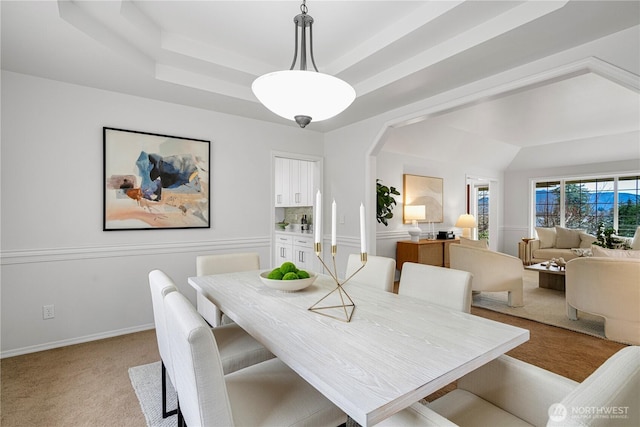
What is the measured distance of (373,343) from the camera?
3.70 feet

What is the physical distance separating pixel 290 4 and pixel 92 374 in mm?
2987

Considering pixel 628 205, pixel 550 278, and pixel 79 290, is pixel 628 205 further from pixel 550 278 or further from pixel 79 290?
pixel 79 290

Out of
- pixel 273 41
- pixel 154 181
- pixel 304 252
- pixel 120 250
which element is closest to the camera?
pixel 273 41

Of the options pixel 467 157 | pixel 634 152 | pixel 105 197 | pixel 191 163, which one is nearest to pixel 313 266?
pixel 191 163

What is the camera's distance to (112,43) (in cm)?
222

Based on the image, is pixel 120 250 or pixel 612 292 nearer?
pixel 612 292

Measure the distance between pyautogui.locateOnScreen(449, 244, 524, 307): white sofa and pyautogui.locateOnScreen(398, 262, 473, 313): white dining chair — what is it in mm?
Answer: 2213

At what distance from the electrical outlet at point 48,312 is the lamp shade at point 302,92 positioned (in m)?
2.68

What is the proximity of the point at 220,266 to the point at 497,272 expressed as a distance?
3.10 m

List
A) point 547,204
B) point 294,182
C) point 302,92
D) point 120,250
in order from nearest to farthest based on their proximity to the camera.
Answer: point 302,92, point 120,250, point 294,182, point 547,204

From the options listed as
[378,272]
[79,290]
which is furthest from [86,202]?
[378,272]

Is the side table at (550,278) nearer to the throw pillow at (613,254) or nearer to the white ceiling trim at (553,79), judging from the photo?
the throw pillow at (613,254)

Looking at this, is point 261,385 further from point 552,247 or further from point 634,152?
point 634,152

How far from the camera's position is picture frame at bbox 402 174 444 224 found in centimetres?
543
